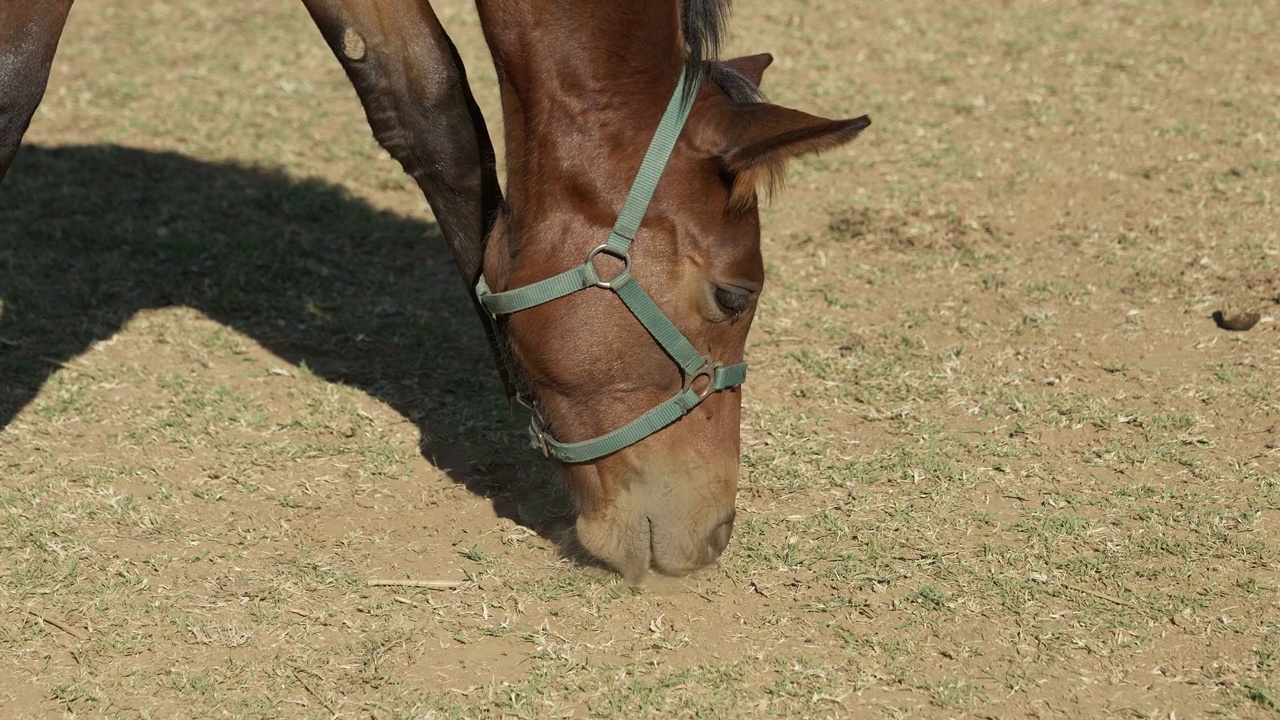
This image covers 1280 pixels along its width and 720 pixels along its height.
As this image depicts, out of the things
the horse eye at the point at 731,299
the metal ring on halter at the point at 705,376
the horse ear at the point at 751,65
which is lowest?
the metal ring on halter at the point at 705,376

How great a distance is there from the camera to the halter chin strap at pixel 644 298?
2.65m

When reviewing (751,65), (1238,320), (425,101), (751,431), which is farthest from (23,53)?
(1238,320)

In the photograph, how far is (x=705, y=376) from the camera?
109 inches

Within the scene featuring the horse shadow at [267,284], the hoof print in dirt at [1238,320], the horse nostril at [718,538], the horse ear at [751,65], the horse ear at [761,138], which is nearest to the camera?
the horse ear at [761,138]

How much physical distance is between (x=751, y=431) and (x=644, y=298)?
1.12 metres

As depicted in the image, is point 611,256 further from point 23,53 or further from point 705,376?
point 23,53

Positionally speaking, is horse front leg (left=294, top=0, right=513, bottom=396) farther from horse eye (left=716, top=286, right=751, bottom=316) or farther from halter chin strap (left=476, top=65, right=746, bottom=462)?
horse eye (left=716, top=286, right=751, bottom=316)

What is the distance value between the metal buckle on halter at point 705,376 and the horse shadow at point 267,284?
0.63 m

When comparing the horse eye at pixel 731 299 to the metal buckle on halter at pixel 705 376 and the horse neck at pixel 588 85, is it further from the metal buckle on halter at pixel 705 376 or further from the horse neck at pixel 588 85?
the horse neck at pixel 588 85

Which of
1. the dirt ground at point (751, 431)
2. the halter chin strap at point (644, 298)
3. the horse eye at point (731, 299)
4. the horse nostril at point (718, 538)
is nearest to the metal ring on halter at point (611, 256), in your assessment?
the halter chin strap at point (644, 298)

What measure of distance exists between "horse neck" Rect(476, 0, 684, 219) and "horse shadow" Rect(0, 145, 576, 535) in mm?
976

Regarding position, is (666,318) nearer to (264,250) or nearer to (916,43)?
(264,250)

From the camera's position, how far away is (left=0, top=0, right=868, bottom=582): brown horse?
8.75 feet

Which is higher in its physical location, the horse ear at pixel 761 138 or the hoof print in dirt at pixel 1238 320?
the horse ear at pixel 761 138
